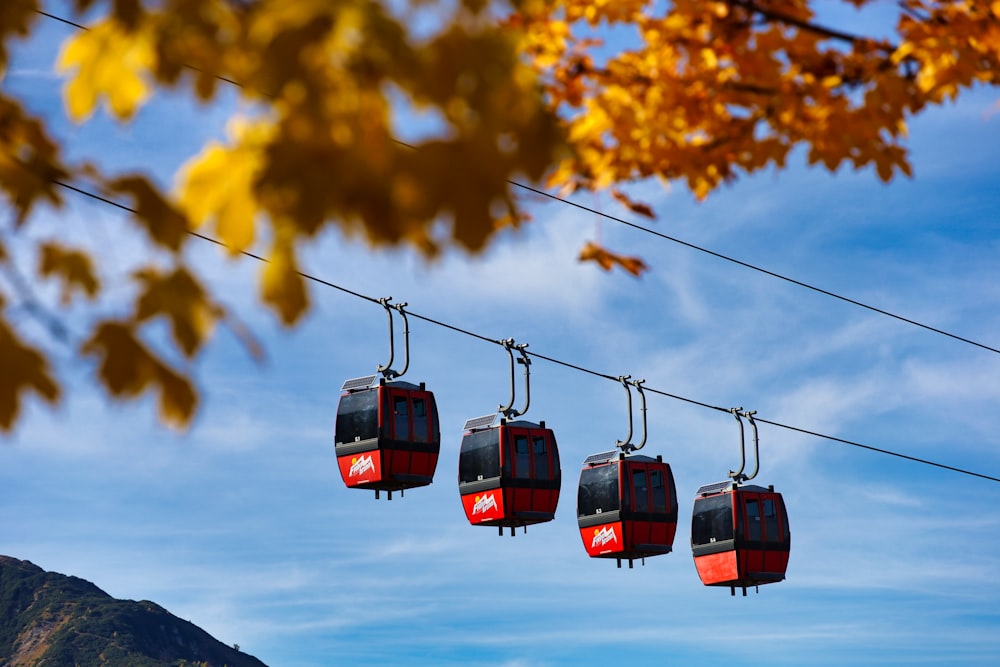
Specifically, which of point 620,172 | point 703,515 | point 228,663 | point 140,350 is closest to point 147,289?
point 140,350

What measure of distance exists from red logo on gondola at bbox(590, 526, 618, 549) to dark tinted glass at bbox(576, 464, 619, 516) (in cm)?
29

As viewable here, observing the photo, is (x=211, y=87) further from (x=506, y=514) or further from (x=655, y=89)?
(x=506, y=514)

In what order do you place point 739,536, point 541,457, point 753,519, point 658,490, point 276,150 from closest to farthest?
point 276,150, point 541,457, point 658,490, point 739,536, point 753,519

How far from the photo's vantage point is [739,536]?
2005cm

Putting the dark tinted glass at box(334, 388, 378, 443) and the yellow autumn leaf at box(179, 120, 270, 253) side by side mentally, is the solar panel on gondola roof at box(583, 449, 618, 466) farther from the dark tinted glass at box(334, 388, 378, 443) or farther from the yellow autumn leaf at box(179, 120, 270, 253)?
the yellow autumn leaf at box(179, 120, 270, 253)

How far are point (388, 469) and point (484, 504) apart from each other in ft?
5.80

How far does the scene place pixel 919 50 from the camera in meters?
5.87

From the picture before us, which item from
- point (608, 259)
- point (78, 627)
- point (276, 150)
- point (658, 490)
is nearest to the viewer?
point (276, 150)

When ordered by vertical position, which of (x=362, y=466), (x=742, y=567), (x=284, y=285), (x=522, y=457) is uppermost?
(x=522, y=457)

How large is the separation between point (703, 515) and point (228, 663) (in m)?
141

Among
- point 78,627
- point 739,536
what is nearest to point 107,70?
point 739,536

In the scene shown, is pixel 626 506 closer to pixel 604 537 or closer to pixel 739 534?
pixel 604 537

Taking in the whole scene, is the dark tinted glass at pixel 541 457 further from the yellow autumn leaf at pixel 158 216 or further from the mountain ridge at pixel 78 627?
the mountain ridge at pixel 78 627

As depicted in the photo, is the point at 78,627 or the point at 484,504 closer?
the point at 484,504
